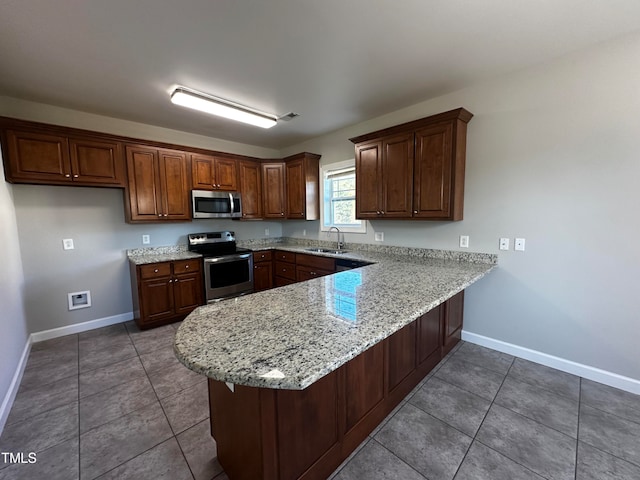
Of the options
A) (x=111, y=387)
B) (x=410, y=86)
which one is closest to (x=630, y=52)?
(x=410, y=86)

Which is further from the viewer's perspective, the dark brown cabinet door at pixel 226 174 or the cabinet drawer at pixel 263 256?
the cabinet drawer at pixel 263 256

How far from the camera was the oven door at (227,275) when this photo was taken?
3.64m

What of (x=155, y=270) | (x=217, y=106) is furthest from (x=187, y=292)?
(x=217, y=106)

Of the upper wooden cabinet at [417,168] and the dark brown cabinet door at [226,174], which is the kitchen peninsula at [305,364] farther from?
the dark brown cabinet door at [226,174]

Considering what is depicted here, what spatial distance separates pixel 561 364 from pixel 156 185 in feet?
15.7

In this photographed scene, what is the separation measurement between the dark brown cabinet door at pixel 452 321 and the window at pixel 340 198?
1.53 metres

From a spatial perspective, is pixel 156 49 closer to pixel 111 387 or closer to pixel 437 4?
pixel 437 4

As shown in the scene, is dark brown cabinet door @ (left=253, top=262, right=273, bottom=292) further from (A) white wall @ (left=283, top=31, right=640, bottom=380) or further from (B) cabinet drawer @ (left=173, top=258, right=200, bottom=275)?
(A) white wall @ (left=283, top=31, right=640, bottom=380)

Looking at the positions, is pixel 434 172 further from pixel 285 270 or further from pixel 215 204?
pixel 215 204

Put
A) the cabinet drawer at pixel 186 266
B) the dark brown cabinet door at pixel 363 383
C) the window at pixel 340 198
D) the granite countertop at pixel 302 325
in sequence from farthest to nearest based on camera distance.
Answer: the window at pixel 340 198
the cabinet drawer at pixel 186 266
the dark brown cabinet door at pixel 363 383
the granite countertop at pixel 302 325

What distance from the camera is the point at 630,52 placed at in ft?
6.33

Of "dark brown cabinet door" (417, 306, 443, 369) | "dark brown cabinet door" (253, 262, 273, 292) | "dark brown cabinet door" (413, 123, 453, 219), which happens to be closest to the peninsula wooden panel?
"dark brown cabinet door" (417, 306, 443, 369)

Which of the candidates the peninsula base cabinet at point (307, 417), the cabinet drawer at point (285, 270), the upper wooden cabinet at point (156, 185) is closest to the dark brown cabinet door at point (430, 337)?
the peninsula base cabinet at point (307, 417)

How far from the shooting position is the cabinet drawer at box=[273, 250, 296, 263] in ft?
13.5
